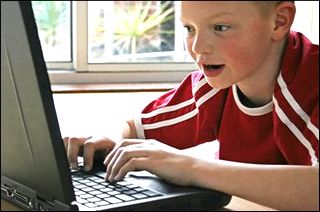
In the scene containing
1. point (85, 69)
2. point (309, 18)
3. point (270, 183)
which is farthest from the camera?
point (85, 69)

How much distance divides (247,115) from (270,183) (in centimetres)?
28

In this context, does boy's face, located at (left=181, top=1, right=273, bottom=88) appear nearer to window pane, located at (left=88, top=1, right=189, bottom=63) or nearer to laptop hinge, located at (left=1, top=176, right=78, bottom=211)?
laptop hinge, located at (left=1, top=176, right=78, bottom=211)

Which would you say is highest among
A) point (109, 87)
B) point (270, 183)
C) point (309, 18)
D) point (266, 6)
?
point (266, 6)

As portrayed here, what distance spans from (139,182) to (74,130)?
63cm

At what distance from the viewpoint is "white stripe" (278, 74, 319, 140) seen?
3.14ft

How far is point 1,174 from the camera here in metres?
0.90

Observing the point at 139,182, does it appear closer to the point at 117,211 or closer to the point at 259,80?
the point at 117,211

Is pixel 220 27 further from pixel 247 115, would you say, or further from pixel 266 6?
pixel 247 115

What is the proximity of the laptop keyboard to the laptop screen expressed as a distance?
6 cm

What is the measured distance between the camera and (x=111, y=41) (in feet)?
8.56

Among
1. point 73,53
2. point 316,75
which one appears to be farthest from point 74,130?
point 73,53

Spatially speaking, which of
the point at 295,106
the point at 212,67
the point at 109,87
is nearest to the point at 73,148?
the point at 212,67

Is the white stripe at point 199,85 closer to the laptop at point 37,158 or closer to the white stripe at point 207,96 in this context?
the white stripe at point 207,96

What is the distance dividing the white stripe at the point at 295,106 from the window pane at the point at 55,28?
1.61 m
